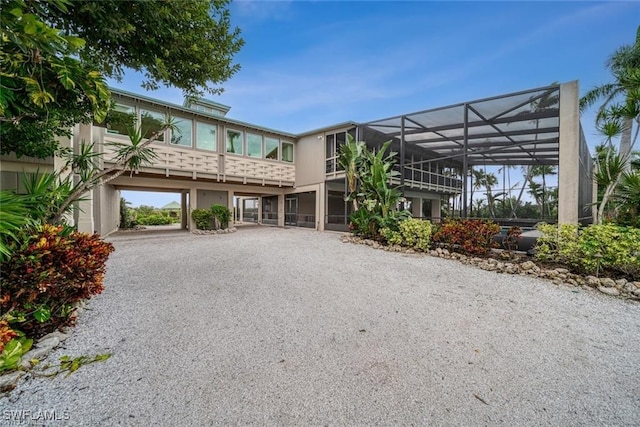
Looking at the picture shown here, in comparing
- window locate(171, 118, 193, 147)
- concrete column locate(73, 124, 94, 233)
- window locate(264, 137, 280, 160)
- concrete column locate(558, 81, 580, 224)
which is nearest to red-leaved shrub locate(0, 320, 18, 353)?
concrete column locate(73, 124, 94, 233)

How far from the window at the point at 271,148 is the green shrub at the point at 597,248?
40.6 ft

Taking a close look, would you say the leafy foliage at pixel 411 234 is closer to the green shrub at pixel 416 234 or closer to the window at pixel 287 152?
the green shrub at pixel 416 234

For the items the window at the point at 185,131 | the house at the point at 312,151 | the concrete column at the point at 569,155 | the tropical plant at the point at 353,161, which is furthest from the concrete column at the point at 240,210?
the concrete column at the point at 569,155

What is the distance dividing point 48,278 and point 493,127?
40.9 ft

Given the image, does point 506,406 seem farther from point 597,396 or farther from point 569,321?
point 569,321

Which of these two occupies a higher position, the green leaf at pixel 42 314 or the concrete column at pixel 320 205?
the concrete column at pixel 320 205

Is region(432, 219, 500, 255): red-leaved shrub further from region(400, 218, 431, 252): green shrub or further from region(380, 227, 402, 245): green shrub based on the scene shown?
region(380, 227, 402, 245): green shrub

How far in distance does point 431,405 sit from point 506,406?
576 millimetres

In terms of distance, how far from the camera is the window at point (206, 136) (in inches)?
467

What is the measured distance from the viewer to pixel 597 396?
204 centimetres

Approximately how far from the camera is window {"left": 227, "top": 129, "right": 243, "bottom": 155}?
1282 centimetres

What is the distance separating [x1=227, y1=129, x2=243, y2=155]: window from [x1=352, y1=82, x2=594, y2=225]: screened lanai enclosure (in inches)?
242

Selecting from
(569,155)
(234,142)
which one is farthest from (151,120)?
(569,155)

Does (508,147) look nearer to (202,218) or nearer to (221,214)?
(221,214)
